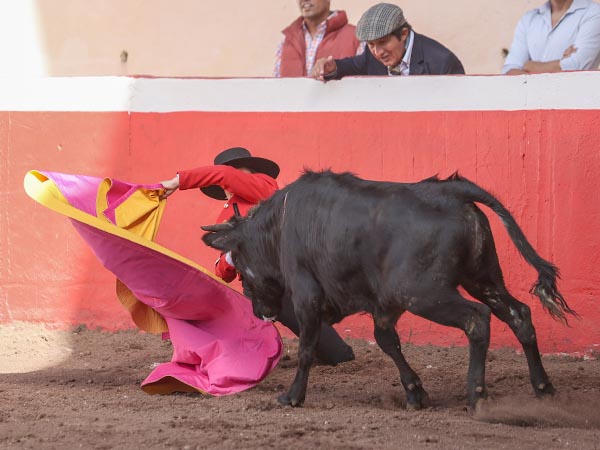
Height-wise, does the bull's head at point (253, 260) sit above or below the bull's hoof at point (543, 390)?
above

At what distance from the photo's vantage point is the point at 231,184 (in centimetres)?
589

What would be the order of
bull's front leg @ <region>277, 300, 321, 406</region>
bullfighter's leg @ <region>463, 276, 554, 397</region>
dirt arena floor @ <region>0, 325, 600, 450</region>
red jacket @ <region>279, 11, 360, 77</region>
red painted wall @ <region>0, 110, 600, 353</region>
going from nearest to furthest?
dirt arena floor @ <region>0, 325, 600, 450</region> → bullfighter's leg @ <region>463, 276, 554, 397</region> → bull's front leg @ <region>277, 300, 321, 406</region> → red painted wall @ <region>0, 110, 600, 353</region> → red jacket @ <region>279, 11, 360, 77</region>

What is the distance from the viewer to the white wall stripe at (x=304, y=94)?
22.2ft

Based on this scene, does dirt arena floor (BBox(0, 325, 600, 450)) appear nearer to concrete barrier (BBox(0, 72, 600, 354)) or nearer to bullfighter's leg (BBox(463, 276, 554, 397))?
bullfighter's leg (BBox(463, 276, 554, 397))

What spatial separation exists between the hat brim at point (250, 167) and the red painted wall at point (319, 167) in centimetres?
90

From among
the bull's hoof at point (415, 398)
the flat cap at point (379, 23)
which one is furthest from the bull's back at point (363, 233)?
the flat cap at point (379, 23)

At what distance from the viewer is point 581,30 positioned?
7.07 m

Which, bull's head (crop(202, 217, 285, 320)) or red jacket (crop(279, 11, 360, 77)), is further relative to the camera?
red jacket (crop(279, 11, 360, 77))

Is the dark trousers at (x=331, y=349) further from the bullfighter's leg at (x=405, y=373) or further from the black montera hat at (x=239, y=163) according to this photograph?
the black montera hat at (x=239, y=163)

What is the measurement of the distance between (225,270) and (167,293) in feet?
1.32

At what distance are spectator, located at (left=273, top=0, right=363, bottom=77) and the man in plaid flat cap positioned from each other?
1.34ft

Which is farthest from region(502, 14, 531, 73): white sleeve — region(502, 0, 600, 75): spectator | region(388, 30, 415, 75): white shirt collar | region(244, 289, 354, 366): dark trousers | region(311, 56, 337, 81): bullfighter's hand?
region(244, 289, 354, 366): dark trousers

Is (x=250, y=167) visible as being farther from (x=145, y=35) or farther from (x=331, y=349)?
(x=145, y=35)

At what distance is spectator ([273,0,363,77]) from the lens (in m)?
7.77
